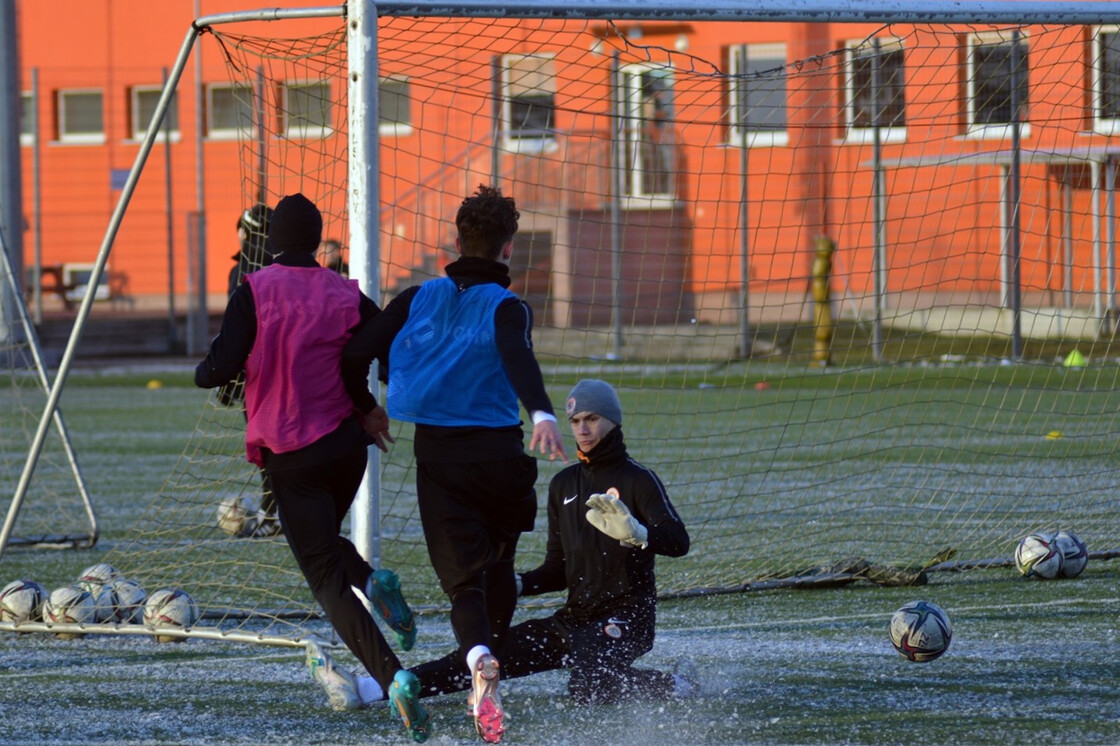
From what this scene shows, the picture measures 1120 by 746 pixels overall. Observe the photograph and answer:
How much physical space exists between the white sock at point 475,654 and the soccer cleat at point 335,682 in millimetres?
507

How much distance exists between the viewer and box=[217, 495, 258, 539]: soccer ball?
25.8ft

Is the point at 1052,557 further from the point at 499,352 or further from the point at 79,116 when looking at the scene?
the point at 79,116

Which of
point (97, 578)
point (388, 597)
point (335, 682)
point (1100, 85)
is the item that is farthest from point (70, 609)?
point (1100, 85)

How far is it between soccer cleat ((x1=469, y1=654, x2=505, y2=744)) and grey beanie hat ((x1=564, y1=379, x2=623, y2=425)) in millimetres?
935

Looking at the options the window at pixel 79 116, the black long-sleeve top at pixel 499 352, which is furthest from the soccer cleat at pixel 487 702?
the window at pixel 79 116

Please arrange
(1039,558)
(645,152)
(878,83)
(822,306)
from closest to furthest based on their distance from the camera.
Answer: (1039,558), (878,83), (822,306), (645,152)

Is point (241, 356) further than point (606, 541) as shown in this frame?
No

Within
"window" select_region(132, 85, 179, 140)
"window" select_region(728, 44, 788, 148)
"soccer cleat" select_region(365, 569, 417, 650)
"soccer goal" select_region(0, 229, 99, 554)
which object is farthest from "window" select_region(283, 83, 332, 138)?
"window" select_region(132, 85, 179, 140)

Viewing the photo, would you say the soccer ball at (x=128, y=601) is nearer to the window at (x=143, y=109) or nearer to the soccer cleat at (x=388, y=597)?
the soccer cleat at (x=388, y=597)

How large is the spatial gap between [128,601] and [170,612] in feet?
0.93

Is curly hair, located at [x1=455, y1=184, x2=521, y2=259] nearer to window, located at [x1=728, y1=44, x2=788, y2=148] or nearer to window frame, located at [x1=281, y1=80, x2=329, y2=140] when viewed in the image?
window frame, located at [x1=281, y1=80, x2=329, y2=140]

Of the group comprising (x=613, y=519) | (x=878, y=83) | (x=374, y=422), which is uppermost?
(x=878, y=83)

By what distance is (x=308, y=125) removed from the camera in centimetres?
695

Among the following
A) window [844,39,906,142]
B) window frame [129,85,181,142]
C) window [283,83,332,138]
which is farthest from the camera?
window frame [129,85,181,142]
